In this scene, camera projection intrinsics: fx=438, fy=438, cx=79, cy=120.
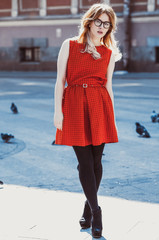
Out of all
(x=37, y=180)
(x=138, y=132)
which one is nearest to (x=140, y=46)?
(x=138, y=132)

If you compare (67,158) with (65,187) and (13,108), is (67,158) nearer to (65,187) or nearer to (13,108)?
(65,187)

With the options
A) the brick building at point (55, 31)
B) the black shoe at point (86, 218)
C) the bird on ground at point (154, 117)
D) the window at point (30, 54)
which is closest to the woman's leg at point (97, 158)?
the black shoe at point (86, 218)

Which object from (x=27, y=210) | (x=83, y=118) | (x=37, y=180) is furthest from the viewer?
(x=37, y=180)

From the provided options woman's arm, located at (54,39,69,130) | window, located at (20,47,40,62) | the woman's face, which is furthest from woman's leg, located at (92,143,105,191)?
window, located at (20,47,40,62)

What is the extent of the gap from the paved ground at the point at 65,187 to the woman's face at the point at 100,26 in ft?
4.99

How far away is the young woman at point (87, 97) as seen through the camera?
3293mm

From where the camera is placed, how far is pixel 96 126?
330 centimetres

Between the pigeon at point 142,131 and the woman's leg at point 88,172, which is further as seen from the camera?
the pigeon at point 142,131

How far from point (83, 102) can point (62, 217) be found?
1048 millimetres

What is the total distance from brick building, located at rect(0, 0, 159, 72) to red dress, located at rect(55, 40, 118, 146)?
19.4m

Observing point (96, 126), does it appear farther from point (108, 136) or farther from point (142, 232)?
point (142, 232)

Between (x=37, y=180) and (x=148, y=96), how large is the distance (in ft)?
26.9

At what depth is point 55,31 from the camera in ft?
80.0

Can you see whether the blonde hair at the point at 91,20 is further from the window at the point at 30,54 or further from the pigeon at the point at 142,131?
the window at the point at 30,54
